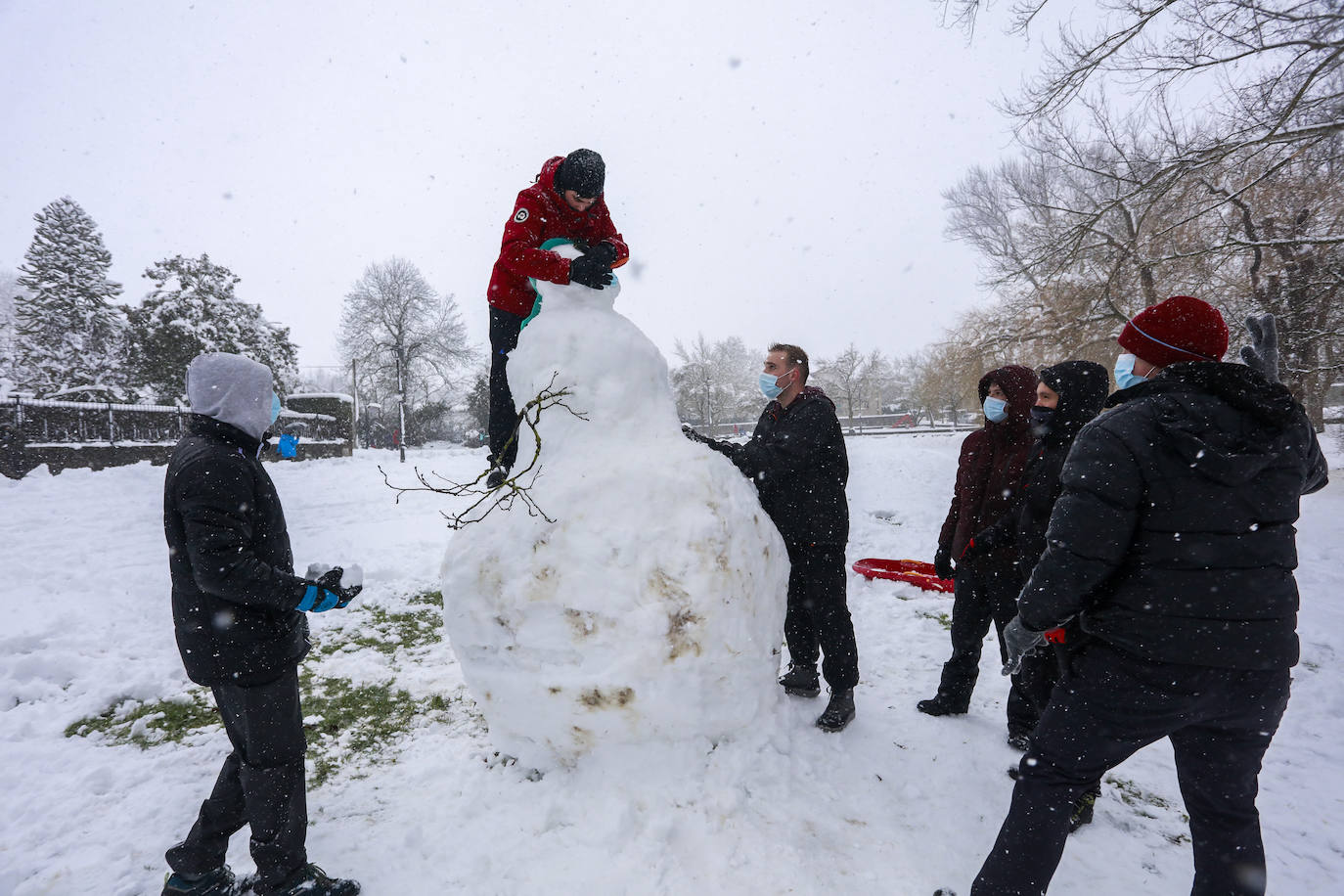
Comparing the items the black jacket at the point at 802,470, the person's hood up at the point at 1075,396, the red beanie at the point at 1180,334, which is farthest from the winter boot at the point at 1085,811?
the red beanie at the point at 1180,334

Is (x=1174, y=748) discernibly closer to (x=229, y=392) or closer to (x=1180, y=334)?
(x=1180, y=334)

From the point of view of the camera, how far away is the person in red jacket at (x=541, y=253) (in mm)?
3031

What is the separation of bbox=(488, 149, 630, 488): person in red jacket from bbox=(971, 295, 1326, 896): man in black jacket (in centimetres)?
237

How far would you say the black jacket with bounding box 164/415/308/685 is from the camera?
199cm

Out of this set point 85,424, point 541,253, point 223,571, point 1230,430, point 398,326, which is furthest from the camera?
point 398,326

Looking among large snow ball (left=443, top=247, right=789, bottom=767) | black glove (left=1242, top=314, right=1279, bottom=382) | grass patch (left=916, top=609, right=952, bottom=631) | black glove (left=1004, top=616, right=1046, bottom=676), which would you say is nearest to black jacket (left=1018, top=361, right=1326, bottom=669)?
black glove (left=1004, top=616, right=1046, bottom=676)

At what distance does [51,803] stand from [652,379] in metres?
3.35

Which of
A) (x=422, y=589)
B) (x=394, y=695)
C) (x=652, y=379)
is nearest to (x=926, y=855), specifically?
(x=652, y=379)

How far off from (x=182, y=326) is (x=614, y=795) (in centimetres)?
2319

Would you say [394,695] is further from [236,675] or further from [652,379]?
[652,379]

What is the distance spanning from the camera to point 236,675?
2057 mm

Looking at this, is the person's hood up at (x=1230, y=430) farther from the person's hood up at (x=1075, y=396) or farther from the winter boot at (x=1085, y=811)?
the winter boot at (x=1085, y=811)

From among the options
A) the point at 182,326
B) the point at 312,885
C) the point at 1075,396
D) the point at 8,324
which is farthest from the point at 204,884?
the point at 8,324

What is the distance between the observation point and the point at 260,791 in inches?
82.0
